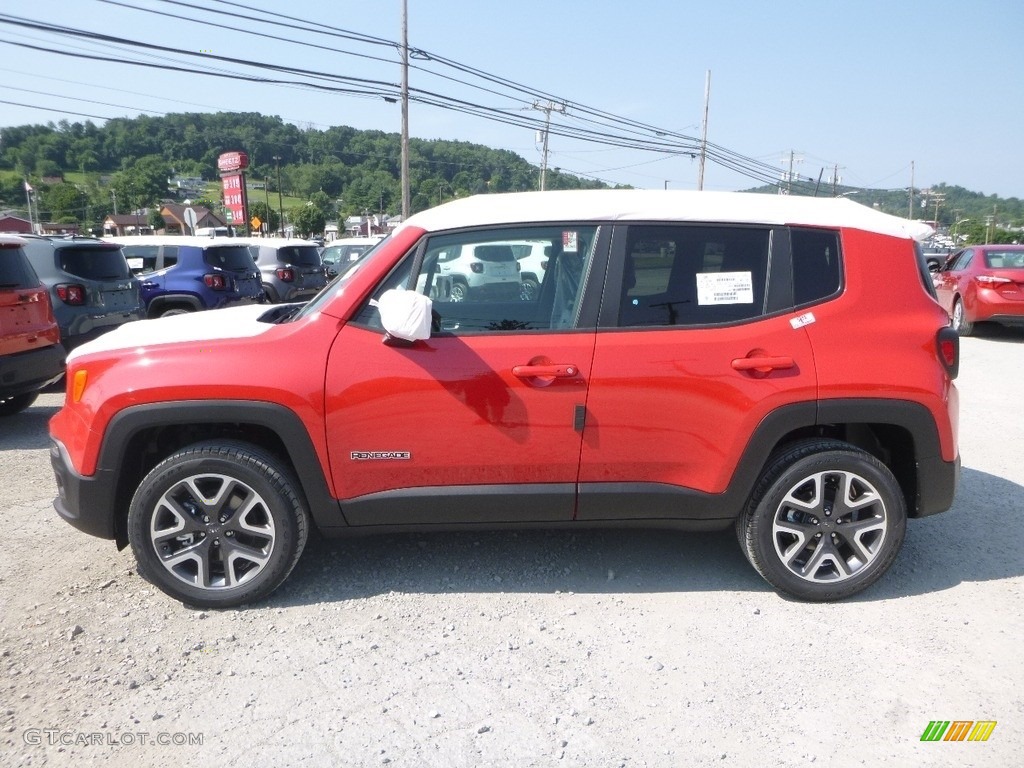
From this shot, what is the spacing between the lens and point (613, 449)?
3377 mm

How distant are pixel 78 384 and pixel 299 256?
1298cm

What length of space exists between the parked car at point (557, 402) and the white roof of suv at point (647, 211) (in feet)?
0.05

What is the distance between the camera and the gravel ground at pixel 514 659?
8.41ft

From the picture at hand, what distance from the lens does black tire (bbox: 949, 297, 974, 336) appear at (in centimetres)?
1270

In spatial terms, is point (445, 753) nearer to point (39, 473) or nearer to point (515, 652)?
point (515, 652)

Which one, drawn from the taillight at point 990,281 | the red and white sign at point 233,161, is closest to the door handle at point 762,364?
the taillight at point 990,281

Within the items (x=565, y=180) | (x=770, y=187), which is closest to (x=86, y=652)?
(x=565, y=180)

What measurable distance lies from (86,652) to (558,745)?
197 cm

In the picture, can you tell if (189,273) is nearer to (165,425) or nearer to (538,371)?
(165,425)

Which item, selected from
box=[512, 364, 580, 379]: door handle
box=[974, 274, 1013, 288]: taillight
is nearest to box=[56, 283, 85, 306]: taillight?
box=[512, 364, 580, 379]: door handle

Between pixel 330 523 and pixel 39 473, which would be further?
pixel 39 473

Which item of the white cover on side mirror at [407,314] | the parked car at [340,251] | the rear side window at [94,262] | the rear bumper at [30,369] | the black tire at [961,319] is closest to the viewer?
the white cover on side mirror at [407,314]

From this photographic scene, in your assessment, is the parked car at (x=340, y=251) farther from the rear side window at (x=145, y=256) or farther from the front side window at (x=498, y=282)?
the front side window at (x=498, y=282)

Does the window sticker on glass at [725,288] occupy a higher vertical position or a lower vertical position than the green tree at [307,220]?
lower
